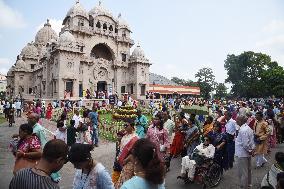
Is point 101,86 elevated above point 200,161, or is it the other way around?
point 101,86

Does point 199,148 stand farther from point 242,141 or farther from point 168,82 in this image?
point 168,82

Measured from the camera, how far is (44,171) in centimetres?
291

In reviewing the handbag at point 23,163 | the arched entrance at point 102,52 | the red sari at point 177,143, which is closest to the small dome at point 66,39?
the arched entrance at point 102,52

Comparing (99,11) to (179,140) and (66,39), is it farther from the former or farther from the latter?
(179,140)

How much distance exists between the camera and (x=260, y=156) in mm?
10414

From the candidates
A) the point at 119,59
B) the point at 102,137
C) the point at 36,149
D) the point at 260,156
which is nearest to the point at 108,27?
the point at 119,59

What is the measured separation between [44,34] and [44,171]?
6286 cm

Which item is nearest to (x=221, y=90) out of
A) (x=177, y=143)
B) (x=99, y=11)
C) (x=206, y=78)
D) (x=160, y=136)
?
(x=206, y=78)

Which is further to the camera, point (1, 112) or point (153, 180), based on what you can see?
point (1, 112)

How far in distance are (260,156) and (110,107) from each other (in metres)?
23.2

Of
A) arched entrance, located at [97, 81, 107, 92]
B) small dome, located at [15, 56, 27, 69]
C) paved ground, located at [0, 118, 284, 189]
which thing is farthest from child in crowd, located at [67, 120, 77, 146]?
small dome, located at [15, 56, 27, 69]

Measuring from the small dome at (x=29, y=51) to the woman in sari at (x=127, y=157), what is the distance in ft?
185

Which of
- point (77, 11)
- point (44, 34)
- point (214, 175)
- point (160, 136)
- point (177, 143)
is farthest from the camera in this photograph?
point (44, 34)

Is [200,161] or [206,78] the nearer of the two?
[200,161]
